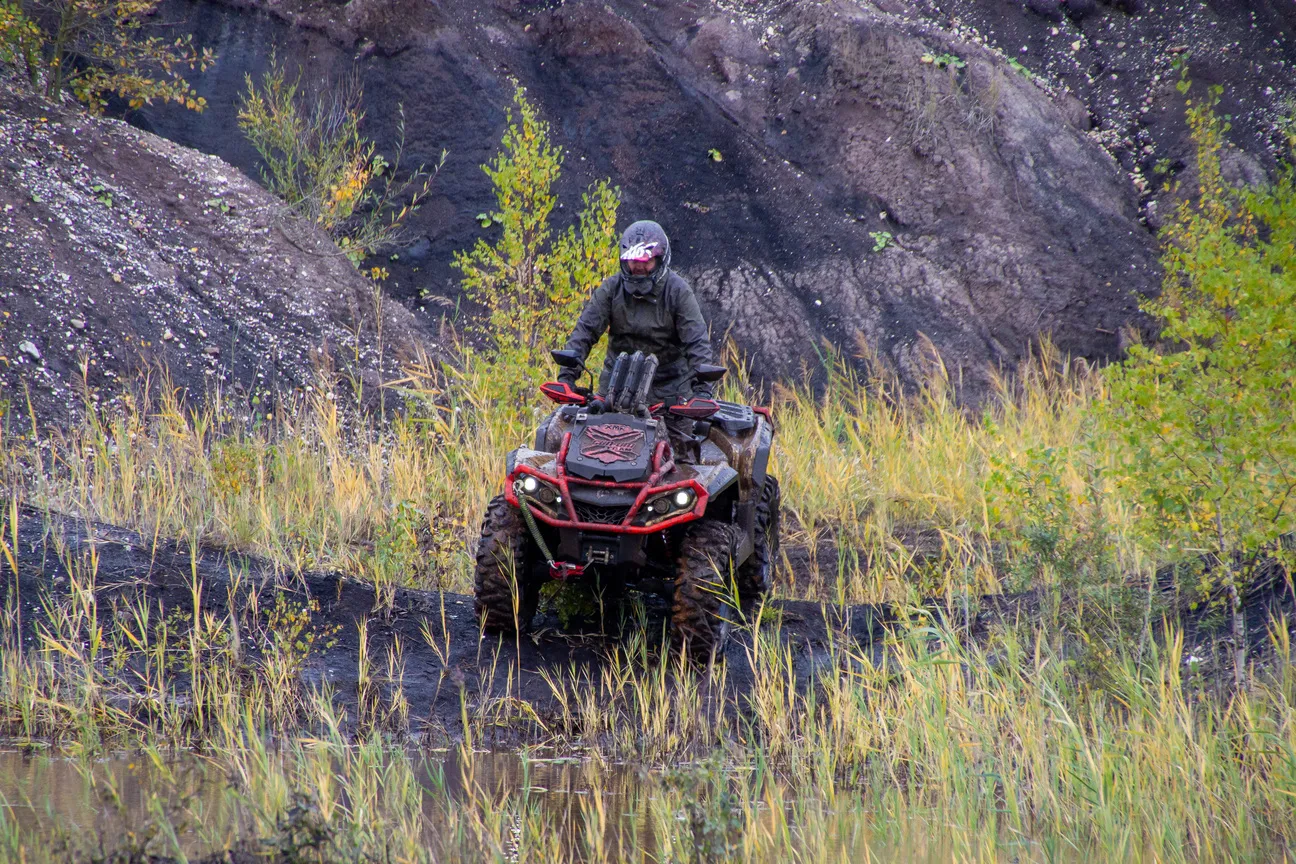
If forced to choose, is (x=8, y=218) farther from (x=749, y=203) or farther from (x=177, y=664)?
(x=749, y=203)

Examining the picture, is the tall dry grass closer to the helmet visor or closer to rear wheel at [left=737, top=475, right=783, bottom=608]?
rear wheel at [left=737, top=475, right=783, bottom=608]

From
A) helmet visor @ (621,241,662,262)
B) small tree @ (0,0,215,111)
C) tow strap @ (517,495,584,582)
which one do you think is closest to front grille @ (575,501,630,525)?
tow strap @ (517,495,584,582)

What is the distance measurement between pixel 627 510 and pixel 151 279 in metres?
7.21

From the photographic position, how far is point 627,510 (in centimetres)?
595

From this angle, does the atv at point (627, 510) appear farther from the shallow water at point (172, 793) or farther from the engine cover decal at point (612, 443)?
the shallow water at point (172, 793)

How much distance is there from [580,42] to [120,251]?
7040 millimetres

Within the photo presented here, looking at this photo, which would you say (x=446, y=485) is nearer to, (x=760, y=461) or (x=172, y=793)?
(x=760, y=461)

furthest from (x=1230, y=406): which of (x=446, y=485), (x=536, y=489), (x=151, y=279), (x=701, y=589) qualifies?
(x=151, y=279)

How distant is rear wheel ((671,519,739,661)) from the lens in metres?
5.98

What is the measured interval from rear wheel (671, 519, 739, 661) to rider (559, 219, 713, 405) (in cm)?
98

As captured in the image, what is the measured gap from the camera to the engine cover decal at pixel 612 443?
599 cm

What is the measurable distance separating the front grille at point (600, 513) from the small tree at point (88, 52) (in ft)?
29.2

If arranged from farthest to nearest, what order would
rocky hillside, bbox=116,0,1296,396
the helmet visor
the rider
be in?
1. rocky hillside, bbox=116,0,1296,396
2. the rider
3. the helmet visor

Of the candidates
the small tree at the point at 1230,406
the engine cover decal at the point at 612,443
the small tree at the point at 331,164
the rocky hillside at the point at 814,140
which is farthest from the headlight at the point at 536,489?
the rocky hillside at the point at 814,140
